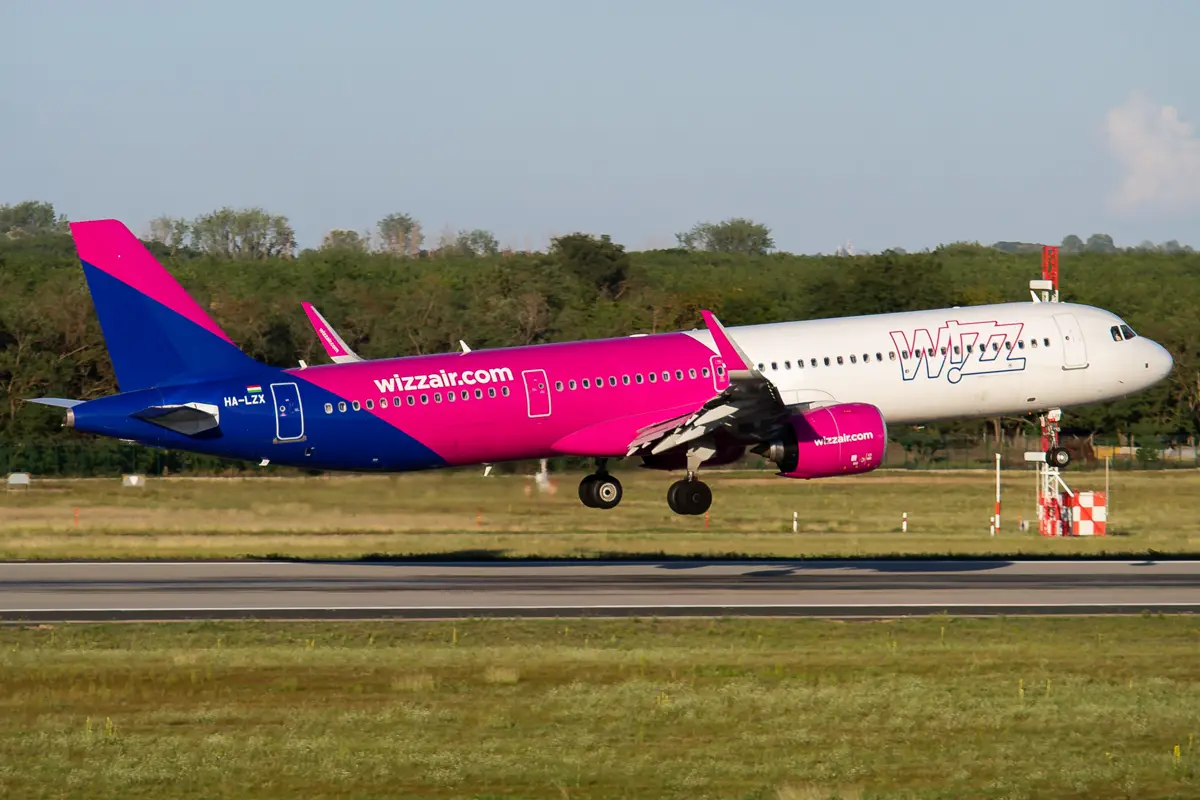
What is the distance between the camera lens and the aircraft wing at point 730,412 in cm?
4144

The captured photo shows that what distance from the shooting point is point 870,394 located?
45000 millimetres

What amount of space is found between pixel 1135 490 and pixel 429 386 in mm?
42687

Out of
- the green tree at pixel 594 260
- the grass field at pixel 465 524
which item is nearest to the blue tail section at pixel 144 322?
the grass field at pixel 465 524

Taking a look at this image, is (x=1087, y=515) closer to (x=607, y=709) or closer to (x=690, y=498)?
(x=690, y=498)

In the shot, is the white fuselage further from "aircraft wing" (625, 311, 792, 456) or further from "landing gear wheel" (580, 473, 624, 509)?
"landing gear wheel" (580, 473, 624, 509)

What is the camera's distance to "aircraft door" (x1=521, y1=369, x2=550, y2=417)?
4331 centimetres

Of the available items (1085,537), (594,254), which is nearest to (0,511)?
(1085,537)

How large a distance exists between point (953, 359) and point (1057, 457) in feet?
21.3

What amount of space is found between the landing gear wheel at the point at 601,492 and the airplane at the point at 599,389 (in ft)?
0.20

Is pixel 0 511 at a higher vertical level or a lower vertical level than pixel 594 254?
lower

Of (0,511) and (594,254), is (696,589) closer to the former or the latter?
(0,511)

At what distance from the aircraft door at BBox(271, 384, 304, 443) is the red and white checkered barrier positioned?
28946 millimetres

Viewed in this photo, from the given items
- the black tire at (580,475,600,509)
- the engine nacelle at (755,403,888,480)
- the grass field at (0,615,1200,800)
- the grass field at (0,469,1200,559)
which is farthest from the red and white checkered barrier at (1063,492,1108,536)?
the grass field at (0,615,1200,800)

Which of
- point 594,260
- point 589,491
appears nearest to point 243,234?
point 594,260
